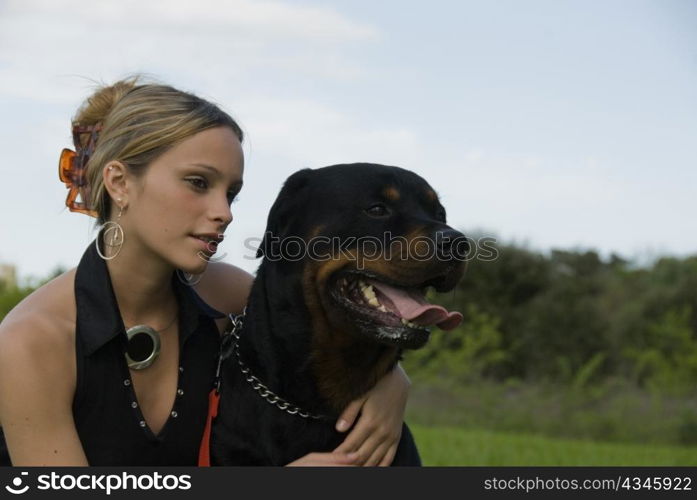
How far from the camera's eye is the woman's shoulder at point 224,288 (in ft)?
10.6

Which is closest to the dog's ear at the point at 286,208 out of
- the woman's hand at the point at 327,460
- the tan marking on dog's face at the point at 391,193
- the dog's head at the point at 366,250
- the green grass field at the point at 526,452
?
the dog's head at the point at 366,250

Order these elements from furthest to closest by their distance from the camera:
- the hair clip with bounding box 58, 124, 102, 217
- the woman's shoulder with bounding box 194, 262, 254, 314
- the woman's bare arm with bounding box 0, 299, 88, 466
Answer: the woman's shoulder with bounding box 194, 262, 254, 314 → the hair clip with bounding box 58, 124, 102, 217 → the woman's bare arm with bounding box 0, 299, 88, 466

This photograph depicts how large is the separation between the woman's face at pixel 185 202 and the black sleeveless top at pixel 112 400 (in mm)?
237

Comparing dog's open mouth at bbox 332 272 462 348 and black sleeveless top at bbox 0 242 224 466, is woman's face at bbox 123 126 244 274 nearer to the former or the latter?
black sleeveless top at bbox 0 242 224 466

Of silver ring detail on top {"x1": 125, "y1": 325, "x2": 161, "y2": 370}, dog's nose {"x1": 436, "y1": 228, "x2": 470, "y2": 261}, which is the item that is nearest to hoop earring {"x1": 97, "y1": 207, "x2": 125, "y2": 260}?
silver ring detail on top {"x1": 125, "y1": 325, "x2": 161, "y2": 370}

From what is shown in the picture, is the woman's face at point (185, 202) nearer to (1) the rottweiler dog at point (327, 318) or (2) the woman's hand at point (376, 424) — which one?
(1) the rottweiler dog at point (327, 318)

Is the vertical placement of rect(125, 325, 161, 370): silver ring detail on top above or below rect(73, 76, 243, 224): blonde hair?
below

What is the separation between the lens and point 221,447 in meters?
2.72

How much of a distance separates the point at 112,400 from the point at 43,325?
0.32 meters

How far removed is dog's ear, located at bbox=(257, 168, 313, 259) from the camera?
2.95m

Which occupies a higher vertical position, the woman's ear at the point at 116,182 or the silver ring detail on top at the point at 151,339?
the woman's ear at the point at 116,182

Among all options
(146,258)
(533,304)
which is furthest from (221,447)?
(533,304)

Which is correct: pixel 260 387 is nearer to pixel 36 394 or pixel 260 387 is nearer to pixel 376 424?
pixel 376 424
